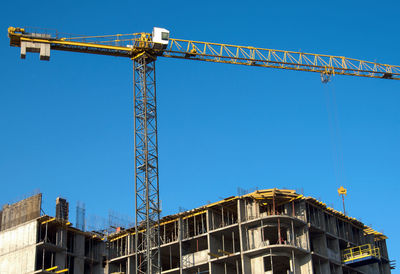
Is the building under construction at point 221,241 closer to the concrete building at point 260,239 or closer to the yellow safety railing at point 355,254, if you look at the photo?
the concrete building at point 260,239

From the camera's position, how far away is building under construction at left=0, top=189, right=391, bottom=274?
78.6 m

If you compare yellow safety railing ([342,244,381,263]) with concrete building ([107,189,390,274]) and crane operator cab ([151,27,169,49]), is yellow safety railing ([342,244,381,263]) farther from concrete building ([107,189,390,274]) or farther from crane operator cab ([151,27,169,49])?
crane operator cab ([151,27,169,49])

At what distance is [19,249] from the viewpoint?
83312mm

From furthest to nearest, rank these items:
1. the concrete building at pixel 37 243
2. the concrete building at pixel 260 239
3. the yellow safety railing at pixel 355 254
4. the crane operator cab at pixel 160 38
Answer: the crane operator cab at pixel 160 38 < the yellow safety railing at pixel 355 254 < the concrete building at pixel 37 243 < the concrete building at pixel 260 239

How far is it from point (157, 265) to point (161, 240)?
4702 millimetres

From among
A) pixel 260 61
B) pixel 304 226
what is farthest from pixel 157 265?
pixel 260 61

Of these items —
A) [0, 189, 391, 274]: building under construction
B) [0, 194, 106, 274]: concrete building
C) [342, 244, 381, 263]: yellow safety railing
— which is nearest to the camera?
[0, 189, 391, 274]: building under construction

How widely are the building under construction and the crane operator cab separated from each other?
72.0ft

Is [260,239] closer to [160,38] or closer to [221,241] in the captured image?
[221,241]

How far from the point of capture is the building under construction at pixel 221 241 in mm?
78625

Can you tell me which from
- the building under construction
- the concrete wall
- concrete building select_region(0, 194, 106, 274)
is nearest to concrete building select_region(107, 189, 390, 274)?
the building under construction

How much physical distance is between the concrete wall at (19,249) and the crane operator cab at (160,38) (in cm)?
2742

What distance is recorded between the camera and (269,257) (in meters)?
77.2

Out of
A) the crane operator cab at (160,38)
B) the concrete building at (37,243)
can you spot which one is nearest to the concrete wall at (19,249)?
the concrete building at (37,243)
